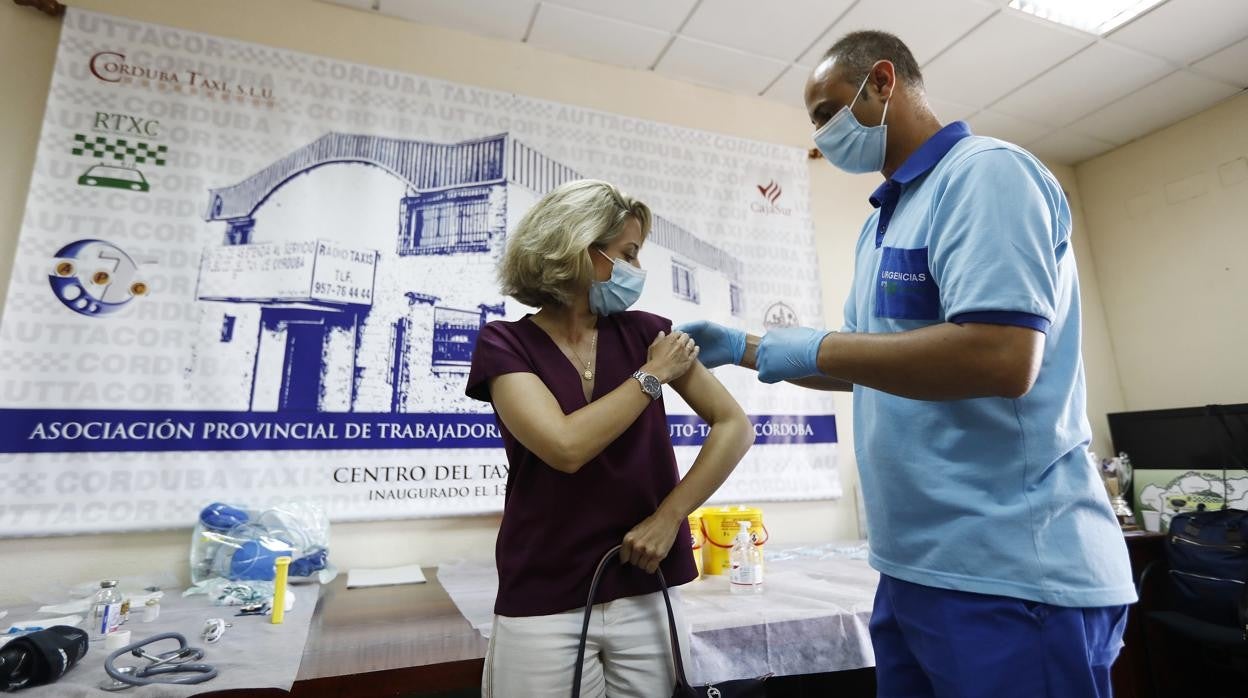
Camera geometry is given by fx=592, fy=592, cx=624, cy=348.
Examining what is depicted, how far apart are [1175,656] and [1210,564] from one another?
1.86 ft

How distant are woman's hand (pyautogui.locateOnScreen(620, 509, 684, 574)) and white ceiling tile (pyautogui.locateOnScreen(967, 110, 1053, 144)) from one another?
3763 mm

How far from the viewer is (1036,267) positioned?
2.73 feet

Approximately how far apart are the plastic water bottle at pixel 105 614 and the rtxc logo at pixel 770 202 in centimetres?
290

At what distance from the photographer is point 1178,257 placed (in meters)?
3.67

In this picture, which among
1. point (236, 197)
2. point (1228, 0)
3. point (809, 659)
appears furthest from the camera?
point (1228, 0)

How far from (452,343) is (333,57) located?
4.41 feet

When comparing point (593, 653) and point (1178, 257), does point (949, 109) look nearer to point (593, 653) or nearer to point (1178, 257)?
point (1178, 257)

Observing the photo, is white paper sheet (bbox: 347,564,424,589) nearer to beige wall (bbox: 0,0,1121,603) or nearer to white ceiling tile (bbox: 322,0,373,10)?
beige wall (bbox: 0,0,1121,603)

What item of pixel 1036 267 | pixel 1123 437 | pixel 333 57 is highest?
pixel 333 57

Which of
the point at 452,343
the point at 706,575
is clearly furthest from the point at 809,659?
the point at 452,343

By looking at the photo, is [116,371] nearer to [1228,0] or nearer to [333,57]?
[333,57]

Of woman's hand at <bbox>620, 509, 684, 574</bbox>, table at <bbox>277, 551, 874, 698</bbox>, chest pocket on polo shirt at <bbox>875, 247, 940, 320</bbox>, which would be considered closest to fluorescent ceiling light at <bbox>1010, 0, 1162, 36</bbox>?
chest pocket on polo shirt at <bbox>875, 247, 940, 320</bbox>

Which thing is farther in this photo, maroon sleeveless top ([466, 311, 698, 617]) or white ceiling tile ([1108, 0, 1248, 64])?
white ceiling tile ([1108, 0, 1248, 64])

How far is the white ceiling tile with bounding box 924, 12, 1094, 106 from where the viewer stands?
2914mm
